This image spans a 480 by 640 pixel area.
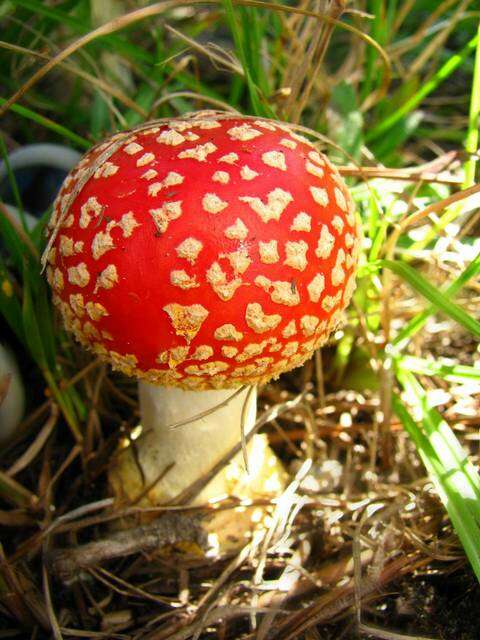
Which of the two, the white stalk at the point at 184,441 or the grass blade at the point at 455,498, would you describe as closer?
the grass blade at the point at 455,498

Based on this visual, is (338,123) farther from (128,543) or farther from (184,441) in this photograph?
(128,543)

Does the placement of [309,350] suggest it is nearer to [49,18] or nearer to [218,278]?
[218,278]

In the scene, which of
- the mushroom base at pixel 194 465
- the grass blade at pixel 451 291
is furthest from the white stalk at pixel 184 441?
the grass blade at pixel 451 291

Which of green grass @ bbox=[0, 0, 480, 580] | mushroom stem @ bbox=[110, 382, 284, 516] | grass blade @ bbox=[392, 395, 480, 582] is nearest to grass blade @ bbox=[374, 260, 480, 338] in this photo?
green grass @ bbox=[0, 0, 480, 580]

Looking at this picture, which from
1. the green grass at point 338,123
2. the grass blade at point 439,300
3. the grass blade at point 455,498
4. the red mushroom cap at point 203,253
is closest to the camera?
the red mushroom cap at point 203,253

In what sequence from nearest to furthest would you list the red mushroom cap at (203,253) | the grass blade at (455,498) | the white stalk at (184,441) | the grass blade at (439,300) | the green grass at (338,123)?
the red mushroom cap at (203,253) < the grass blade at (455,498) < the grass blade at (439,300) < the green grass at (338,123) < the white stalk at (184,441)

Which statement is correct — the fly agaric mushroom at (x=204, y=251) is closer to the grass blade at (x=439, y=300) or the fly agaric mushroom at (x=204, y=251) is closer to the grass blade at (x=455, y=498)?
the grass blade at (x=439, y=300)

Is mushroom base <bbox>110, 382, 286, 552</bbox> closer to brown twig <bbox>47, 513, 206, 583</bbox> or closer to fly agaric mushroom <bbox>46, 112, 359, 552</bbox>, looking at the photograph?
brown twig <bbox>47, 513, 206, 583</bbox>
